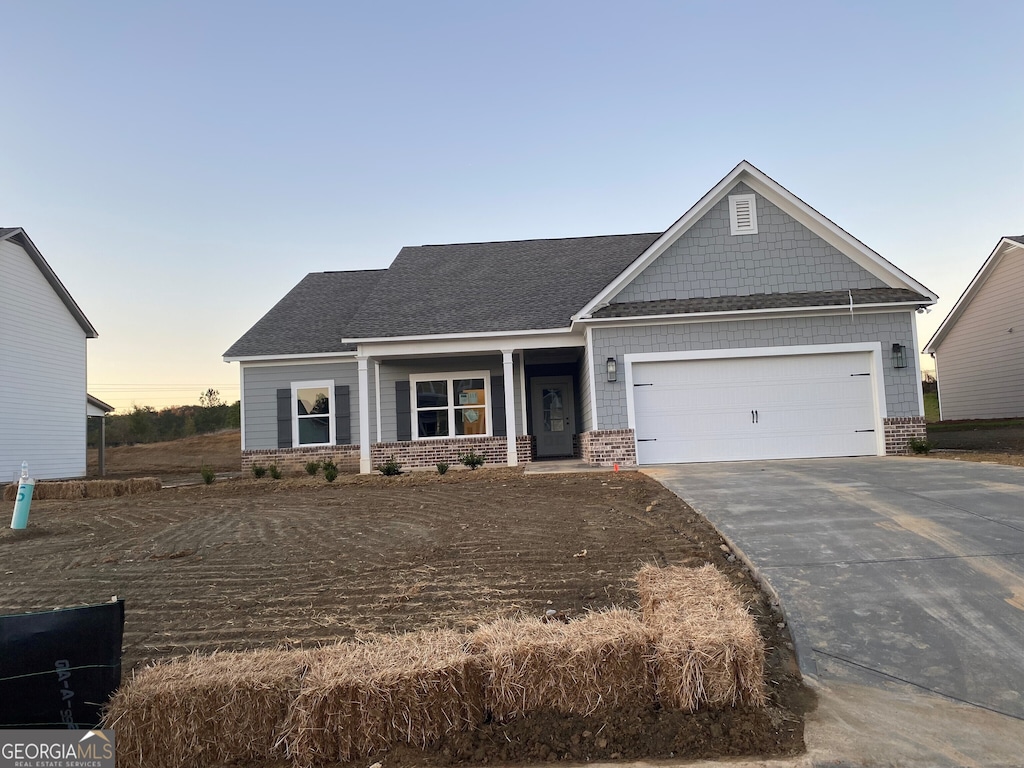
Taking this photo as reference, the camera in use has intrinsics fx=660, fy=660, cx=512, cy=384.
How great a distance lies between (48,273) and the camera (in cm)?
1978

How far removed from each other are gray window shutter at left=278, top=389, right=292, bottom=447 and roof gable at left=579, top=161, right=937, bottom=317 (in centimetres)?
823

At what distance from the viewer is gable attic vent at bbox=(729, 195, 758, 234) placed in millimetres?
13125

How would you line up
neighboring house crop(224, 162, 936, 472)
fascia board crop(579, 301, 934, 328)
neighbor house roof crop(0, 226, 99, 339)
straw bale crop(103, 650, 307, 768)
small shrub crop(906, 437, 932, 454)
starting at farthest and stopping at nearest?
neighbor house roof crop(0, 226, 99, 339), neighboring house crop(224, 162, 936, 472), fascia board crop(579, 301, 934, 328), small shrub crop(906, 437, 932, 454), straw bale crop(103, 650, 307, 768)

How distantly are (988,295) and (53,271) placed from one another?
1107 inches

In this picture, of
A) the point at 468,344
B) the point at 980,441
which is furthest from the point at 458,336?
the point at 980,441

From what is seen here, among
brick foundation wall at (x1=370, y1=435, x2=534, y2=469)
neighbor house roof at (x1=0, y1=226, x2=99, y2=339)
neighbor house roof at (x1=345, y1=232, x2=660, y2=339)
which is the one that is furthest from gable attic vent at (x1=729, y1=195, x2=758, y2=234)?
neighbor house roof at (x1=0, y1=226, x2=99, y2=339)

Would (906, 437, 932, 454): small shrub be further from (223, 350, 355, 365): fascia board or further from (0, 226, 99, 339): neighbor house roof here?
(0, 226, 99, 339): neighbor house roof

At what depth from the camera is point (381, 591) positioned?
17.0ft

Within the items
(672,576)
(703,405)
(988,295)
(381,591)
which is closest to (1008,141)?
(988,295)

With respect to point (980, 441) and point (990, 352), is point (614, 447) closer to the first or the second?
point (980, 441)

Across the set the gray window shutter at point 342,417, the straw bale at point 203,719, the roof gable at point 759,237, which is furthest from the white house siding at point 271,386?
the straw bale at point 203,719

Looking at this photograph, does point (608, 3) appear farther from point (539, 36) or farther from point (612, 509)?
point (612, 509)

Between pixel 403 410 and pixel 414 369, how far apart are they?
1062mm

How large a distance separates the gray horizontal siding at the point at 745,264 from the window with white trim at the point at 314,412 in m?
7.92
